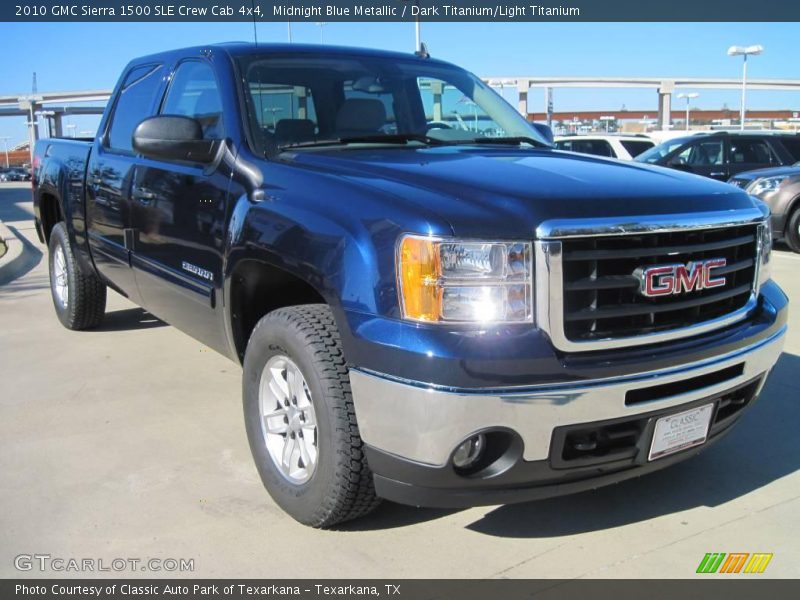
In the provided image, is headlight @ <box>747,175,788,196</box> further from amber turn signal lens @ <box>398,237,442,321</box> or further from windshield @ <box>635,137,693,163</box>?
amber turn signal lens @ <box>398,237,442,321</box>

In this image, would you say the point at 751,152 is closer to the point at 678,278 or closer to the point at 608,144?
the point at 608,144

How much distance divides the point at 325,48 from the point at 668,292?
231 centimetres

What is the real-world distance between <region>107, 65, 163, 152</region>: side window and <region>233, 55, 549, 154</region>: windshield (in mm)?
1067

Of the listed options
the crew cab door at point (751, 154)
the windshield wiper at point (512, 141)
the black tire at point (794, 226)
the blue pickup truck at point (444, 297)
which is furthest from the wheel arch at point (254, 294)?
the crew cab door at point (751, 154)

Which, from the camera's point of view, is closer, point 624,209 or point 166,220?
point 624,209

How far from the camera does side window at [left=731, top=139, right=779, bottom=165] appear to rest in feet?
41.0

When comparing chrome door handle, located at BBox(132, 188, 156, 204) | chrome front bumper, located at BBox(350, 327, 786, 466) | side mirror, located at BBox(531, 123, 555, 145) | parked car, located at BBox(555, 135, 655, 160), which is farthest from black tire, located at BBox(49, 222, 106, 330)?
parked car, located at BBox(555, 135, 655, 160)

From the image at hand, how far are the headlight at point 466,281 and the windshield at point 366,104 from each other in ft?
4.18

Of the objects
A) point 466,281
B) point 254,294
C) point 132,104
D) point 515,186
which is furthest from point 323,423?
point 132,104

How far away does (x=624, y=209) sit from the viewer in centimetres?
259

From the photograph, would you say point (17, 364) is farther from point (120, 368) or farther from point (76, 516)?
point (76, 516)

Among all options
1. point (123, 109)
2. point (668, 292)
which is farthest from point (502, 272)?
point (123, 109)

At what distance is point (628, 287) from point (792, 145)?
11772 mm

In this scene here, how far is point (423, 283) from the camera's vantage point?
2412 millimetres
